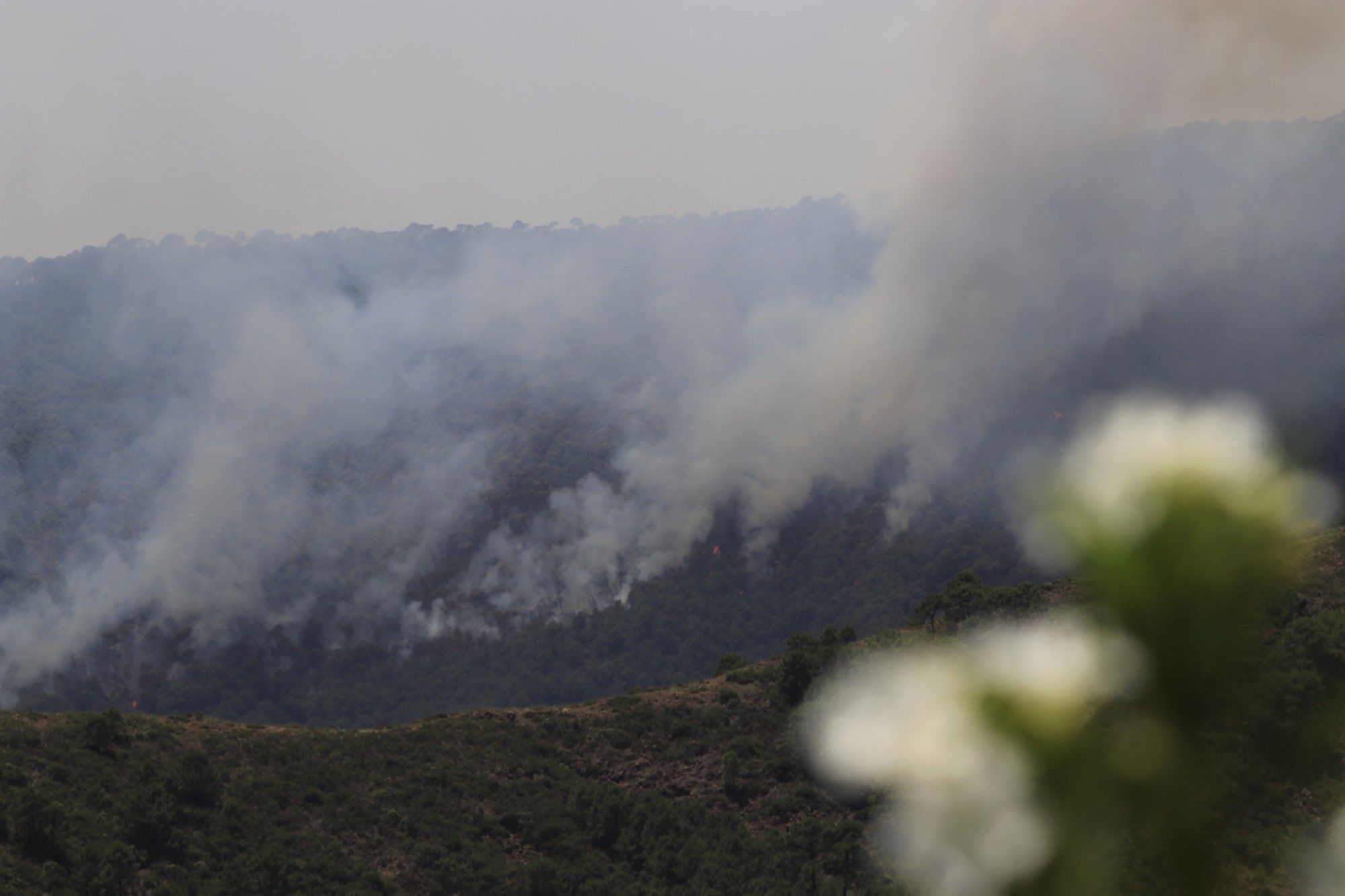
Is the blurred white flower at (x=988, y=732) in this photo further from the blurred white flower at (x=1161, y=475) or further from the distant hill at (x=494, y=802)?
the distant hill at (x=494, y=802)

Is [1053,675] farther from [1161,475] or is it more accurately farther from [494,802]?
[494,802]

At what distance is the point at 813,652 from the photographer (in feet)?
303

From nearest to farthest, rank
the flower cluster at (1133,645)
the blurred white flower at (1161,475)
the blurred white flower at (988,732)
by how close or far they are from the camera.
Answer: the flower cluster at (1133,645), the blurred white flower at (1161,475), the blurred white flower at (988,732)

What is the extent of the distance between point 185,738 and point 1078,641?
76.5 m

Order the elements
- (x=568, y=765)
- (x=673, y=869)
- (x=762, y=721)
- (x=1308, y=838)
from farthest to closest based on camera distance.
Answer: (x=762, y=721), (x=568, y=765), (x=673, y=869), (x=1308, y=838)

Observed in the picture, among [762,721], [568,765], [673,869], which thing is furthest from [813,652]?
[673,869]

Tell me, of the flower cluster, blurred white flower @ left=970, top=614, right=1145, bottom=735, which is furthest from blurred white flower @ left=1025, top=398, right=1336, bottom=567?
blurred white flower @ left=970, top=614, right=1145, bottom=735

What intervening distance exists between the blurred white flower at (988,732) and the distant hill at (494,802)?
3868 centimetres

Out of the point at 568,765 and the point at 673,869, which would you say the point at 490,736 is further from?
the point at 673,869

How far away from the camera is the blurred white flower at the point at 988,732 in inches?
271

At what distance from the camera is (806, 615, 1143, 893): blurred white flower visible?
6.88 metres

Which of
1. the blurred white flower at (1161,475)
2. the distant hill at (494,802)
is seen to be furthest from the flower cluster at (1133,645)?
the distant hill at (494,802)

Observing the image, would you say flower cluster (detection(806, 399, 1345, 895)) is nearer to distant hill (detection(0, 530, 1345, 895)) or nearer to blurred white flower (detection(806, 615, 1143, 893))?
blurred white flower (detection(806, 615, 1143, 893))

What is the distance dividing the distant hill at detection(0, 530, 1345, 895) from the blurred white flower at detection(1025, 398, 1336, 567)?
4218 cm
